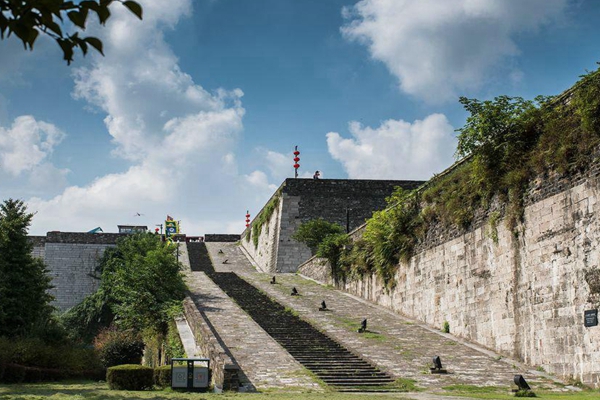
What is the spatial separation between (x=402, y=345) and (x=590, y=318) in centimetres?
494

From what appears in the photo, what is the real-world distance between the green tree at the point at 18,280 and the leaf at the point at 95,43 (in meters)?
18.8

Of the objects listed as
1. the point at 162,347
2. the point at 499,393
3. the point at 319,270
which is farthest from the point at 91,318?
the point at 499,393

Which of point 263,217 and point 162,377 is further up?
point 263,217

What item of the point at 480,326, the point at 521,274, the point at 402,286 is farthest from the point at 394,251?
the point at 521,274

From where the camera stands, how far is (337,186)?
37.0 meters

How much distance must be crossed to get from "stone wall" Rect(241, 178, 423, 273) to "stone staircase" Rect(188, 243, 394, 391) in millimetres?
11291

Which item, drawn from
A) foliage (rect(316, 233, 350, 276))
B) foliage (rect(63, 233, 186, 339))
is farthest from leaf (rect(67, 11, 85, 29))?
foliage (rect(316, 233, 350, 276))

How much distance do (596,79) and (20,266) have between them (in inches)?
717

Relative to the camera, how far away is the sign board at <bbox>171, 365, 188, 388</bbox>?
11.0m

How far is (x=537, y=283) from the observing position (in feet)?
Answer: 41.1

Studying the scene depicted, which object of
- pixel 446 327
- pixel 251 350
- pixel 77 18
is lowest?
pixel 251 350

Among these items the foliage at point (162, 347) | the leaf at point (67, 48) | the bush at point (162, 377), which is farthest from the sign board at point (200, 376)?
the leaf at point (67, 48)

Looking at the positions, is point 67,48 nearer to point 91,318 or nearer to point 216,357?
point 216,357

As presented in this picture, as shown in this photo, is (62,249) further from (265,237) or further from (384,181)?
(384,181)
